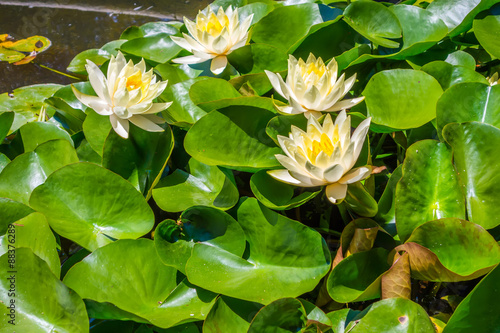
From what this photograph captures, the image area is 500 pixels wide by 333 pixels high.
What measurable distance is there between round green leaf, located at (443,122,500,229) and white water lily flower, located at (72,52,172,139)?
A: 0.80m

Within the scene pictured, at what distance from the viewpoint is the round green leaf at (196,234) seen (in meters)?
1.12

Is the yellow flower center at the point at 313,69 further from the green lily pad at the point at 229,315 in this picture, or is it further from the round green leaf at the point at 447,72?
the green lily pad at the point at 229,315

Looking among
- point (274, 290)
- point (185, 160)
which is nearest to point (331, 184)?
point (274, 290)

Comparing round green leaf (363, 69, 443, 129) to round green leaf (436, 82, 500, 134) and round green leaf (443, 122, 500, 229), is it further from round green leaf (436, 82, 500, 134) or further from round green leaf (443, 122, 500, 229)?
round green leaf (443, 122, 500, 229)

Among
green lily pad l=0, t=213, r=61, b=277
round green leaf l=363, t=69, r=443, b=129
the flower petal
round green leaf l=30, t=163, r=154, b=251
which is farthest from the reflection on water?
the flower petal

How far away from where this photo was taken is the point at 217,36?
1463mm

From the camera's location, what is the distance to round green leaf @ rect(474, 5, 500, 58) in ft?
4.69

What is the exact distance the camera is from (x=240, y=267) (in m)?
1.12

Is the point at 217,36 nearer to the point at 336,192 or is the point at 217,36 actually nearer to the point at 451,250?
the point at 336,192

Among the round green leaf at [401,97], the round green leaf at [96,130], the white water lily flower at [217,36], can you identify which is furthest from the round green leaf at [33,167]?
the round green leaf at [401,97]

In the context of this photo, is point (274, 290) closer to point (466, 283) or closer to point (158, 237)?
point (158, 237)

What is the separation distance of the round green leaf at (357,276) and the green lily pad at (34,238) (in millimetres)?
678

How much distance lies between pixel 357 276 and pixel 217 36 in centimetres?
89

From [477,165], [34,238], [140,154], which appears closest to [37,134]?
[140,154]
